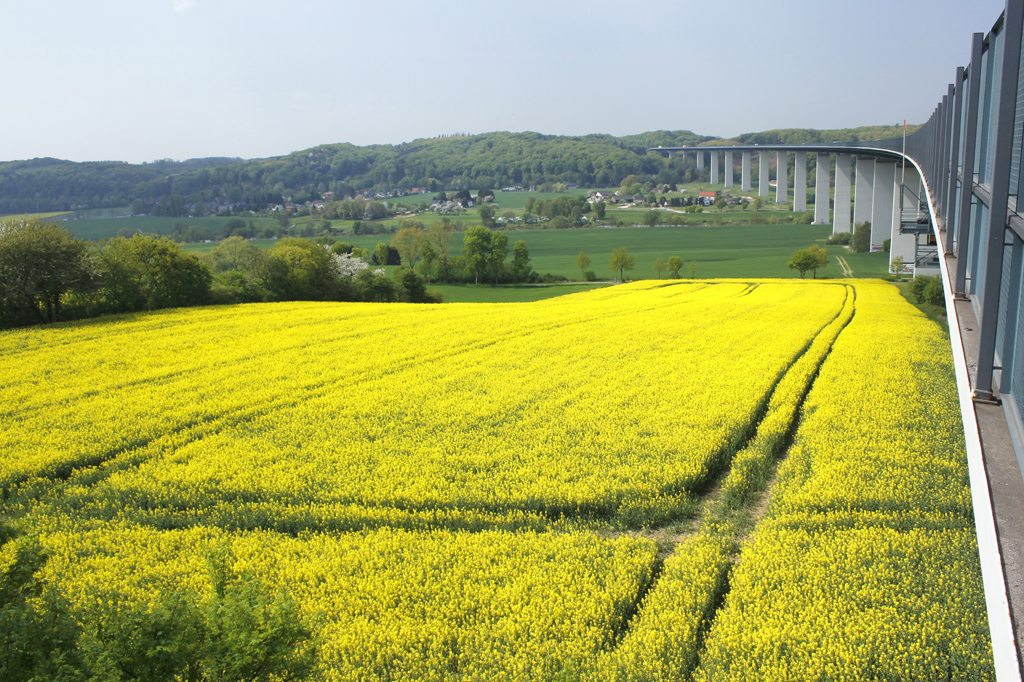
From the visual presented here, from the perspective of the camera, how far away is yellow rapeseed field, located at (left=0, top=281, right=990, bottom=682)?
25.1 feet

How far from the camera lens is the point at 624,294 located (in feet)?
154

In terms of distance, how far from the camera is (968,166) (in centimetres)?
770

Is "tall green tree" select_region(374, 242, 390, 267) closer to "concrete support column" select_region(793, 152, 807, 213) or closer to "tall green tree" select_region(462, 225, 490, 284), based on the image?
"tall green tree" select_region(462, 225, 490, 284)

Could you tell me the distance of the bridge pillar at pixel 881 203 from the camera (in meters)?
66.2

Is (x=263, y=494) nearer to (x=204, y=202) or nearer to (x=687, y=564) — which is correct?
(x=687, y=564)

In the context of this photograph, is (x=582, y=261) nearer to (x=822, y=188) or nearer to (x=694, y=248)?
(x=694, y=248)

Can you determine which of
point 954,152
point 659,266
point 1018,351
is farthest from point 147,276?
point 659,266

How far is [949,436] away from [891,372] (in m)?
5.89

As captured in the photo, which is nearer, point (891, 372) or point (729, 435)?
point (729, 435)

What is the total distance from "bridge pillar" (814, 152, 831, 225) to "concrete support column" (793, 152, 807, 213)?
1047 cm

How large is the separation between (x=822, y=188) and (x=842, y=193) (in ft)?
53.9

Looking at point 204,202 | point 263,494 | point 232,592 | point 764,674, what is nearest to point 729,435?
point 764,674

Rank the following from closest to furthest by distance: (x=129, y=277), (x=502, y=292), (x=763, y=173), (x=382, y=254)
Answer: (x=129, y=277)
(x=502, y=292)
(x=382, y=254)
(x=763, y=173)

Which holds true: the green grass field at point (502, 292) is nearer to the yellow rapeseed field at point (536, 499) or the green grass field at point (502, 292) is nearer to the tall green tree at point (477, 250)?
the tall green tree at point (477, 250)
